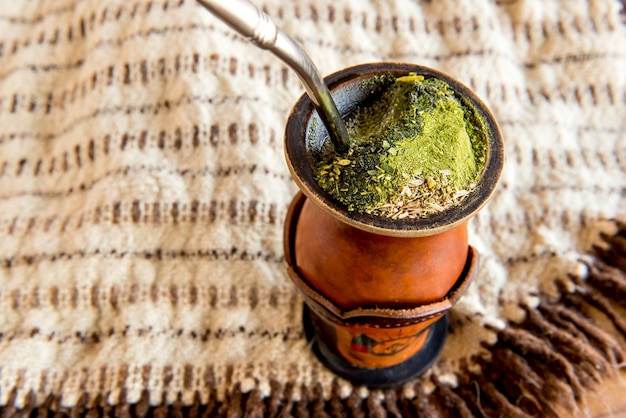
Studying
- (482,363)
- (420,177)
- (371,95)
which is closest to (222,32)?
(371,95)

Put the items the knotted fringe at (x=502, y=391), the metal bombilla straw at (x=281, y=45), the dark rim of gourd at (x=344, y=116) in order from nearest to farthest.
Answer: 1. the metal bombilla straw at (x=281, y=45)
2. the dark rim of gourd at (x=344, y=116)
3. the knotted fringe at (x=502, y=391)

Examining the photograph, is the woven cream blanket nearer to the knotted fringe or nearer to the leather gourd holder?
the knotted fringe

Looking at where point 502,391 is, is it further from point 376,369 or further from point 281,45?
point 281,45

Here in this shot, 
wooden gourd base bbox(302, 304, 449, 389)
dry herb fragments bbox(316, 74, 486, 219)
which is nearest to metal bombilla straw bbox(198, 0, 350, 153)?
dry herb fragments bbox(316, 74, 486, 219)

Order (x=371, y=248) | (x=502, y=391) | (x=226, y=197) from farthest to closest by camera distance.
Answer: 1. (x=226, y=197)
2. (x=502, y=391)
3. (x=371, y=248)

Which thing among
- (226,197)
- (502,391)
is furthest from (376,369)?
(226,197)

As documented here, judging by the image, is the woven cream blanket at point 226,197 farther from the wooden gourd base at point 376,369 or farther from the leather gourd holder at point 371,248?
the leather gourd holder at point 371,248

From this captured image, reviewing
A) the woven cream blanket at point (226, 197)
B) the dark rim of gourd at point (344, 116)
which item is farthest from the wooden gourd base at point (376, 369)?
the dark rim of gourd at point (344, 116)
